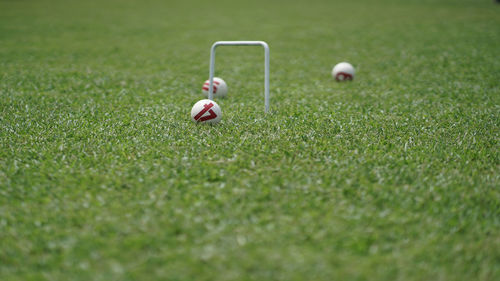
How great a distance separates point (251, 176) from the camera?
13.4ft

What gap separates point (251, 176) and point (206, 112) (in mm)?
1670

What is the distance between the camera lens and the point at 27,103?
22.2ft

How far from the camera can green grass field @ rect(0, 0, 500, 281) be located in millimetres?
2855

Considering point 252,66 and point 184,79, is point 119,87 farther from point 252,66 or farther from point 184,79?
point 252,66

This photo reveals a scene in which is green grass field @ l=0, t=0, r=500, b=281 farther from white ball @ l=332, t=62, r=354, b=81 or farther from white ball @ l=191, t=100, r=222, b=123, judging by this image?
white ball @ l=332, t=62, r=354, b=81

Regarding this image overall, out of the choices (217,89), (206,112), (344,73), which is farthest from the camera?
(344,73)

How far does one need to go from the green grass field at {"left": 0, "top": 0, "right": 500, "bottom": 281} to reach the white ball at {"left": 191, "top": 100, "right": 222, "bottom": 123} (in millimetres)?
127

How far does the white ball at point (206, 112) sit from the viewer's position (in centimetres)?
546

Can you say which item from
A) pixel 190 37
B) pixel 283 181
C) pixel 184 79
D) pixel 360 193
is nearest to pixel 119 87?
pixel 184 79

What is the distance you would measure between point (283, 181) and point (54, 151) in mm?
2790

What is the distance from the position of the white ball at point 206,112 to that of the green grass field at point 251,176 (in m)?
0.13

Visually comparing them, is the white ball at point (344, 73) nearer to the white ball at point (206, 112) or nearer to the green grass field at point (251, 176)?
the green grass field at point (251, 176)

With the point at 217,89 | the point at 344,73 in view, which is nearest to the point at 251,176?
the point at 217,89

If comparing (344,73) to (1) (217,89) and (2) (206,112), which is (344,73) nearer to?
(1) (217,89)
